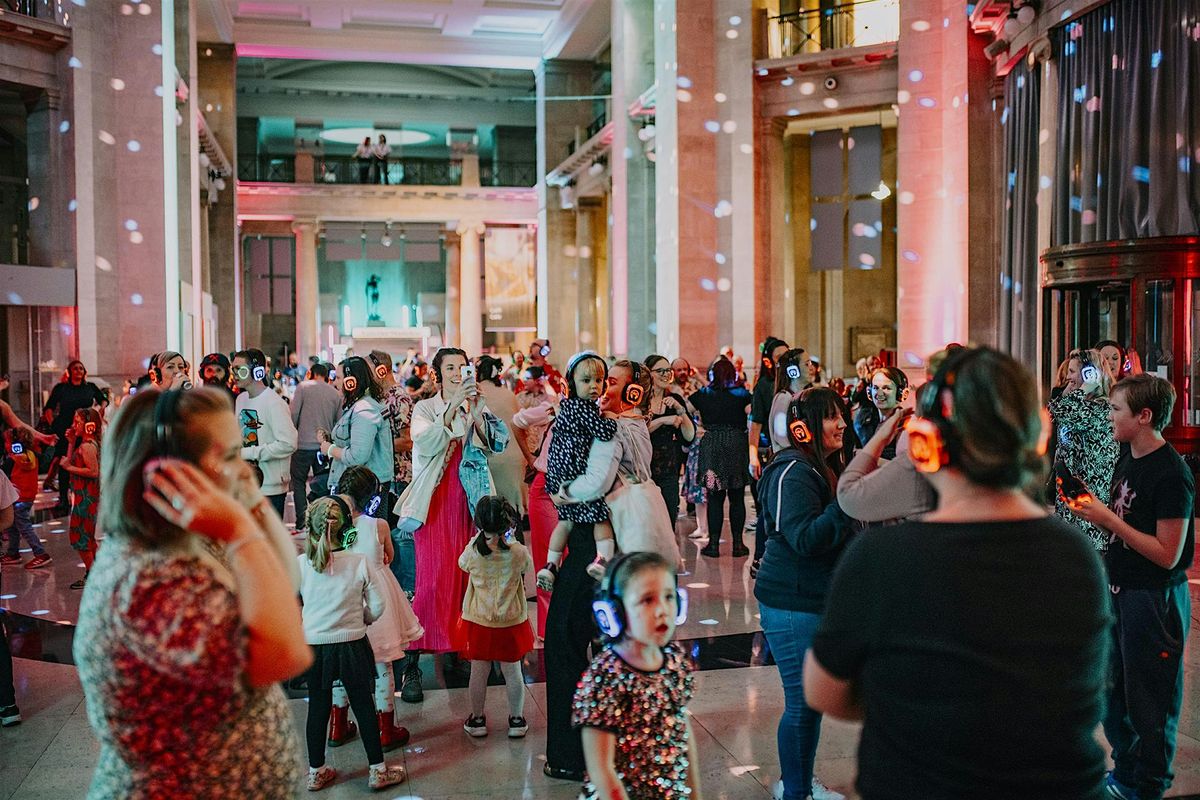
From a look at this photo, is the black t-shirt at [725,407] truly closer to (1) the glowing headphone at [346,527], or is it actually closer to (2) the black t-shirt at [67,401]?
(1) the glowing headphone at [346,527]

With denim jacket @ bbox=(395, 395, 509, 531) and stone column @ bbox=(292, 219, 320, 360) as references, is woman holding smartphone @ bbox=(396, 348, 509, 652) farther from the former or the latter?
stone column @ bbox=(292, 219, 320, 360)

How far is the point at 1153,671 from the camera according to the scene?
3.98m

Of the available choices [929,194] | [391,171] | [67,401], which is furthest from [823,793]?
[391,171]

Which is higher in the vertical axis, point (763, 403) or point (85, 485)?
point (763, 403)

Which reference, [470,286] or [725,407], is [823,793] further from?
[470,286]

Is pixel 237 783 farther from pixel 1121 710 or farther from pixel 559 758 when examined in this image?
pixel 1121 710

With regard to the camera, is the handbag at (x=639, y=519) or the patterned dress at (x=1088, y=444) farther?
the patterned dress at (x=1088, y=444)

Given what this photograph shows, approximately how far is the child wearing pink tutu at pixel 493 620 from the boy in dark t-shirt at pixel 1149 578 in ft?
8.15

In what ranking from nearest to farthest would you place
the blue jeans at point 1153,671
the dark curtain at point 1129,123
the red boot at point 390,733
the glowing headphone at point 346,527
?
the blue jeans at point 1153,671
the glowing headphone at point 346,527
the red boot at point 390,733
the dark curtain at point 1129,123

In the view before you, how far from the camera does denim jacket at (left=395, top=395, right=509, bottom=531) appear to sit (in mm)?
5797

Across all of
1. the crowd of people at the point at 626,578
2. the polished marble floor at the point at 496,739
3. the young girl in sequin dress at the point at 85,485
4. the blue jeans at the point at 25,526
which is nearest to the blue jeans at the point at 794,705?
the crowd of people at the point at 626,578

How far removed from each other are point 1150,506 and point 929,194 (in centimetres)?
1166

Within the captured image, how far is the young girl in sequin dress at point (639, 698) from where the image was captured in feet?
9.50

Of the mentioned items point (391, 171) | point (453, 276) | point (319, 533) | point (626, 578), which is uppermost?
point (391, 171)
